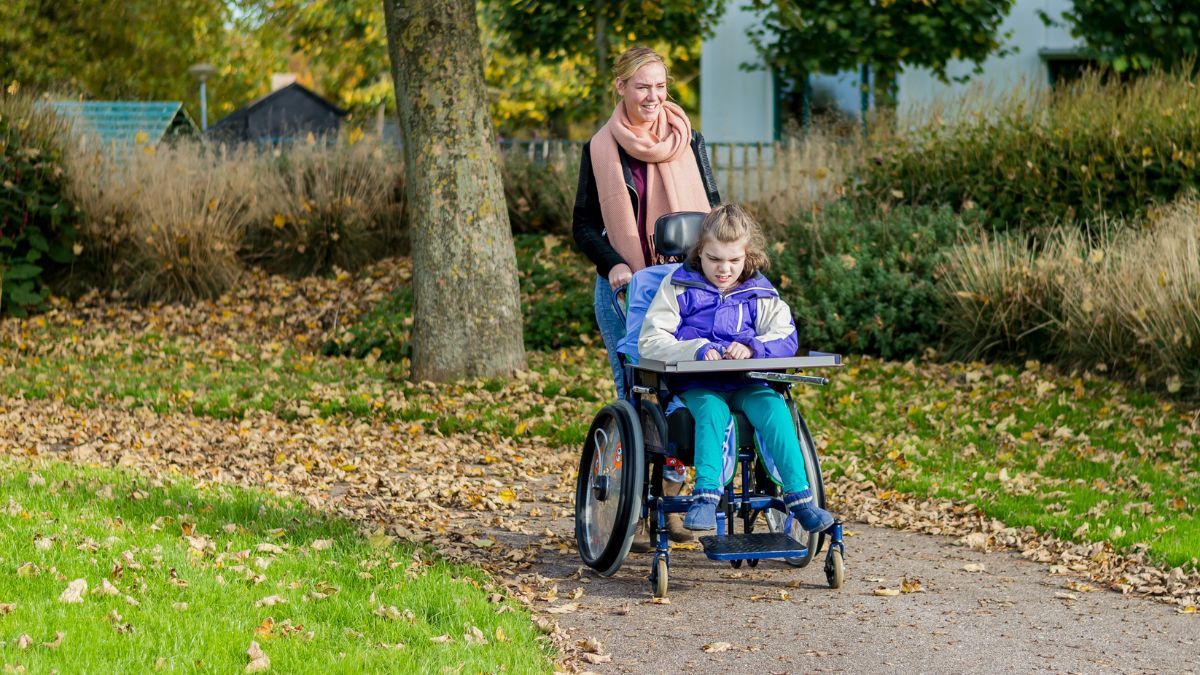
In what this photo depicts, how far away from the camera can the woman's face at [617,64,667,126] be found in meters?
5.98

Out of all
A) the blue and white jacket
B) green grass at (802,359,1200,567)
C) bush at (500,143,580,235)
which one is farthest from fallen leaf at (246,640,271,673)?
bush at (500,143,580,235)

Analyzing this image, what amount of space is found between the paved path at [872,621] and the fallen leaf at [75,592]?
1.68 m

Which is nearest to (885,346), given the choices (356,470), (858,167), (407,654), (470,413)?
(858,167)

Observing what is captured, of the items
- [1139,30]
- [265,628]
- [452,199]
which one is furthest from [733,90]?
[265,628]

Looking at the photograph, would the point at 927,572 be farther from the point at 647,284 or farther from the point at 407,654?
the point at 407,654

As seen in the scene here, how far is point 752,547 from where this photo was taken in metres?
5.31

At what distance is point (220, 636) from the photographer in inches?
180

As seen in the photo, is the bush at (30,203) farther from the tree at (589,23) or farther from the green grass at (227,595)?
the green grass at (227,595)

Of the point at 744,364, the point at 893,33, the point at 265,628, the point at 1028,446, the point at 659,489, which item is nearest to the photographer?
the point at 265,628

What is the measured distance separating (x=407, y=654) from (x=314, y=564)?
1.20 metres

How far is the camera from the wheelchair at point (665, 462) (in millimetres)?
5320

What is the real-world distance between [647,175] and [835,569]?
1.85 metres

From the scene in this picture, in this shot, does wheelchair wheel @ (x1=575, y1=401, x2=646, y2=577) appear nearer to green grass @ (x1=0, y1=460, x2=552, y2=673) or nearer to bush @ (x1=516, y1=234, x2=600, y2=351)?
green grass @ (x1=0, y1=460, x2=552, y2=673)

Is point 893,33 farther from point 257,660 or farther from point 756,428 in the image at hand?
point 257,660
